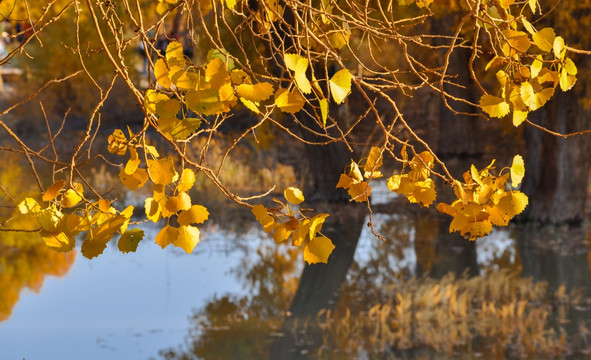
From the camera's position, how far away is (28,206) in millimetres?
1591

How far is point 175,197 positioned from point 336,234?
8.60 meters

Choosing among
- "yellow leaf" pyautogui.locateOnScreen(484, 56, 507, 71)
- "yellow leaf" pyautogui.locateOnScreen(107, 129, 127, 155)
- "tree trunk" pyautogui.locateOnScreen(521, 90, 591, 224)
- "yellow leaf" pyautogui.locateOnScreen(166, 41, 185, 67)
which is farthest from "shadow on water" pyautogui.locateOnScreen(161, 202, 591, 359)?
"yellow leaf" pyautogui.locateOnScreen(166, 41, 185, 67)

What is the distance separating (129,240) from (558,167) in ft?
28.3

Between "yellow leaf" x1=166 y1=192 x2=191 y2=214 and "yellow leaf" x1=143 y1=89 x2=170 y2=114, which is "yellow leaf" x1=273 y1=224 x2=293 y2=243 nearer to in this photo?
"yellow leaf" x1=166 y1=192 x2=191 y2=214

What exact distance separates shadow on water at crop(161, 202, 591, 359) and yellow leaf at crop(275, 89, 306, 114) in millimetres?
4683

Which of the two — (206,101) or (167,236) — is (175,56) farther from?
(167,236)

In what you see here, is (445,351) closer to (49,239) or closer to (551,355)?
(551,355)

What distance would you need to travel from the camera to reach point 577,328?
645 cm

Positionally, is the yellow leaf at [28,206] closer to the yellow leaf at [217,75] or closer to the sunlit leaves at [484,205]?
the yellow leaf at [217,75]

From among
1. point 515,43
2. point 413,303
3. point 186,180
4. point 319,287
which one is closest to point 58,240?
point 186,180

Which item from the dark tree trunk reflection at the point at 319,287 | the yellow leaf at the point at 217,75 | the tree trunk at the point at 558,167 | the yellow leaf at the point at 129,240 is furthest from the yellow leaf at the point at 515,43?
the tree trunk at the point at 558,167

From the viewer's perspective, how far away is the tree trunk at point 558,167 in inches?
367

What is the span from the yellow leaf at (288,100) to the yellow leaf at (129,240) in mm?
409

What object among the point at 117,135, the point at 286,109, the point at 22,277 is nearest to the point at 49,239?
the point at 117,135
